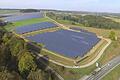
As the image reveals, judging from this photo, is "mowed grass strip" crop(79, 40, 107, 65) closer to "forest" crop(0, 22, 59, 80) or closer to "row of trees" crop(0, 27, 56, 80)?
"forest" crop(0, 22, 59, 80)

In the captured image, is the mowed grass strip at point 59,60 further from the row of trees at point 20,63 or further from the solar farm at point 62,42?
the row of trees at point 20,63

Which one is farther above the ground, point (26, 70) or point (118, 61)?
point (26, 70)

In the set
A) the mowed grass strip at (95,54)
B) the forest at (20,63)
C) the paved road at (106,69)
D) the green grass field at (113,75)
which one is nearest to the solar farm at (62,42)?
the mowed grass strip at (95,54)

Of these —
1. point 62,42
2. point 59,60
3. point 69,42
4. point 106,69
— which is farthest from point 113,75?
point 69,42

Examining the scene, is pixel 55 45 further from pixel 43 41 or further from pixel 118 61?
pixel 118 61

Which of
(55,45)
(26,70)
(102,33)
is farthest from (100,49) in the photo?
(26,70)

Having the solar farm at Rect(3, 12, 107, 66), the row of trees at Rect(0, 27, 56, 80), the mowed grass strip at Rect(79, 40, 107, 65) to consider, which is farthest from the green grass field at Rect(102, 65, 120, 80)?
the row of trees at Rect(0, 27, 56, 80)

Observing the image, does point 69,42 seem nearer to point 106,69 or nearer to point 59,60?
point 59,60
